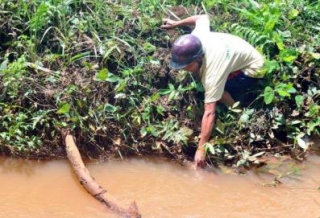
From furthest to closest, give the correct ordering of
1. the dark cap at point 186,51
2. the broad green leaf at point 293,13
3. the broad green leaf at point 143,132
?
the broad green leaf at point 293,13, the broad green leaf at point 143,132, the dark cap at point 186,51

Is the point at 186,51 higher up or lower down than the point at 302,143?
higher up

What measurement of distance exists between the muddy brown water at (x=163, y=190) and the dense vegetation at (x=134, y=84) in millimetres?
162

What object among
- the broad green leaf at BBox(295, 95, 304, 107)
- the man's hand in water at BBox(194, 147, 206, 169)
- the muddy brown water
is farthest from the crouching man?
the broad green leaf at BBox(295, 95, 304, 107)

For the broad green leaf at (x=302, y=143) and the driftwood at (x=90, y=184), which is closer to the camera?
the driftwood at (x=90, y=184)

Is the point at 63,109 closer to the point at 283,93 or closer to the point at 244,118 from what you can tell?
the point at 244,118

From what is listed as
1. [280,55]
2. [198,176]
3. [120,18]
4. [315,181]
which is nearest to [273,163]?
[315,181]

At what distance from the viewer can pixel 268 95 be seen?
16.9 feet

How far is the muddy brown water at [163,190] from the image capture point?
437 cm

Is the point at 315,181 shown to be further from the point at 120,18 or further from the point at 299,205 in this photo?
the point at 120,18

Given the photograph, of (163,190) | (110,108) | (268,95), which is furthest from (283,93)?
(110,108)

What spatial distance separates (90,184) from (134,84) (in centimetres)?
117

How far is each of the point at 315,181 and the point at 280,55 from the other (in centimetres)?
125

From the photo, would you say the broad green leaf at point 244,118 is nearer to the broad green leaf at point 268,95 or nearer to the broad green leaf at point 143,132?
the broad green leaf at point 268,95

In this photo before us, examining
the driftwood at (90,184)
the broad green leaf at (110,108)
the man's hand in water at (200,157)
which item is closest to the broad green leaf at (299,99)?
the man's hand in water at (200,157)
